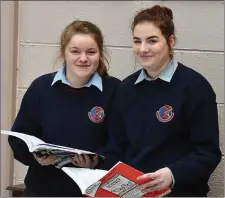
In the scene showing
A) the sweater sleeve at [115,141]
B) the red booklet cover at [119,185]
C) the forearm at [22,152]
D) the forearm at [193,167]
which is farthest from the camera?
the forearm at [22,152]

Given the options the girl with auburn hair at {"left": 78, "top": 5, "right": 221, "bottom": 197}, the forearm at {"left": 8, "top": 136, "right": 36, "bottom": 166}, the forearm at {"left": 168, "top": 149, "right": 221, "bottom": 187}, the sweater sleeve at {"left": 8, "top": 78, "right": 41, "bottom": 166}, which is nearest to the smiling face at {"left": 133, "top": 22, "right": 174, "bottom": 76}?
the girl with auburn hair at {"left": 78, "top": 5, "right": 221, "bottom": 197}

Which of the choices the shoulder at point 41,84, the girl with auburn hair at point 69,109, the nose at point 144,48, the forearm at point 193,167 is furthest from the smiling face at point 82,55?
the forearm at point 193,167

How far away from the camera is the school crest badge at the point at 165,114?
1.77 m

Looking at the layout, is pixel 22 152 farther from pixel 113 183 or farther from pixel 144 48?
pixel 144 48

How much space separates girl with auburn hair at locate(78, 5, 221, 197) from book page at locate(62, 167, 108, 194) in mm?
183

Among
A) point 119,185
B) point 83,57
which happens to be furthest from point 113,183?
point 83,57

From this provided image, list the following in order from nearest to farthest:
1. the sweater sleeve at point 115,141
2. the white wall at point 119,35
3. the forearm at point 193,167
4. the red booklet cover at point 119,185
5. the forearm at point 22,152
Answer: the red booklet cover at point 119,185
the forearm at point 193,167
the sweater sleeve at point 115,141
the forearm at point 22,152
the white wall at point 119,35

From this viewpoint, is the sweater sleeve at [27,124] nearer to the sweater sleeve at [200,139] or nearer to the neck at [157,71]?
the neck at [157,71]

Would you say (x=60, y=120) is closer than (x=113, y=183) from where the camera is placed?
No

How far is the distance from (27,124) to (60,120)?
0.55 ft

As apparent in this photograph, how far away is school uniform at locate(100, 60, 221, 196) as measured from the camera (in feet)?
5.65

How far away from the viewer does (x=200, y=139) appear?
1734 mm

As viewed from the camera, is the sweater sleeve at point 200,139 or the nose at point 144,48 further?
the nose at point 144,48

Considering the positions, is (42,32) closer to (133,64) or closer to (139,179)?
(133,64)
